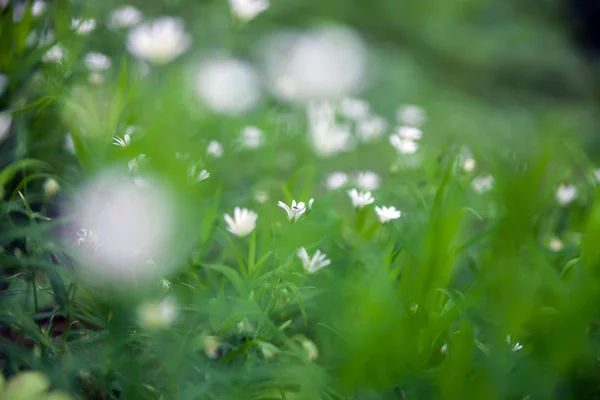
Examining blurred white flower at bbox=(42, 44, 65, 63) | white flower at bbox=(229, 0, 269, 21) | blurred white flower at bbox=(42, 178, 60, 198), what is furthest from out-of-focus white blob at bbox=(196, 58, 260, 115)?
blurred white flower at bbox=(42, 178, 60, 198)

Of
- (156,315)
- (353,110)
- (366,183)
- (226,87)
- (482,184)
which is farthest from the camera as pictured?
(226,87)

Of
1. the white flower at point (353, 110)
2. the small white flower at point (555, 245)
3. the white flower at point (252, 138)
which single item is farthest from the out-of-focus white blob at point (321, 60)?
the small white flower at point (555, 245)

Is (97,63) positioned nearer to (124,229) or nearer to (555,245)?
(124,229)

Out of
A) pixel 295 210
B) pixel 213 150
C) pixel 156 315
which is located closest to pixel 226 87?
pixel 213 150

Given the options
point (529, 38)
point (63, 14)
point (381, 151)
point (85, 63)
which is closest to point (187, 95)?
point (85, 63)

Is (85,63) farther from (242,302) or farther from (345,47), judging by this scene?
(345,47)

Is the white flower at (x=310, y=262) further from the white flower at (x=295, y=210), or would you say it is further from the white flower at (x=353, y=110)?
the white flower at (x=353, y=110)
